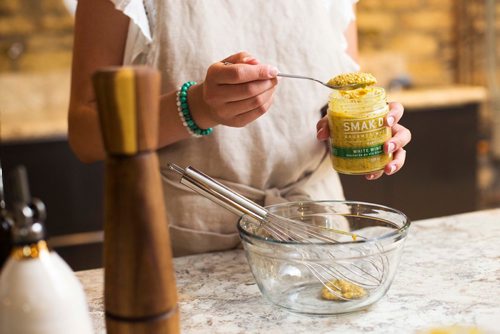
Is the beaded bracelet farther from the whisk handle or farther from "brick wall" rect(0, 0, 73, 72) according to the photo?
"brick wall" rect(0, 0, 73, 72)

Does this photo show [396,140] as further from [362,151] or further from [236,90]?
[236,90]

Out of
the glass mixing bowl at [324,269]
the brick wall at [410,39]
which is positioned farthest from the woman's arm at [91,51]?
the brick wall at [410,39]

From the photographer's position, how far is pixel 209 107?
991mm

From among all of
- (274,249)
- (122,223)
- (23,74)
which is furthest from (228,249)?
(23,74)

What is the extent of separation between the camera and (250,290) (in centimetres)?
92

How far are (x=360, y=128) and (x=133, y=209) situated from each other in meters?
0.45

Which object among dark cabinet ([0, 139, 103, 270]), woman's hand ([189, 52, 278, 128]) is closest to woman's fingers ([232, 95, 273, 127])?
woman's hand ([189, 52, 278, 128])

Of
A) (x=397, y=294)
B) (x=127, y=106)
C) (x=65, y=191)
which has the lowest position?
(x=65, y=191)

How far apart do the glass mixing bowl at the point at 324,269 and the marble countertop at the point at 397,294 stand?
0.02 metres

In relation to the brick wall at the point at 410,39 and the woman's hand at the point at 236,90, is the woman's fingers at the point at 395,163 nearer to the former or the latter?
the woman's hand at the point at 236,90

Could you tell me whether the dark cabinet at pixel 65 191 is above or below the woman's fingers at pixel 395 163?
below

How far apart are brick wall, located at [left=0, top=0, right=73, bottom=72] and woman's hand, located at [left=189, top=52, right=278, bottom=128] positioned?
2.18 meters

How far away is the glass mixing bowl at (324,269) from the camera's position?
0.81 meters

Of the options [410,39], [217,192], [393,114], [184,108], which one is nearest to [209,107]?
[184,108]
